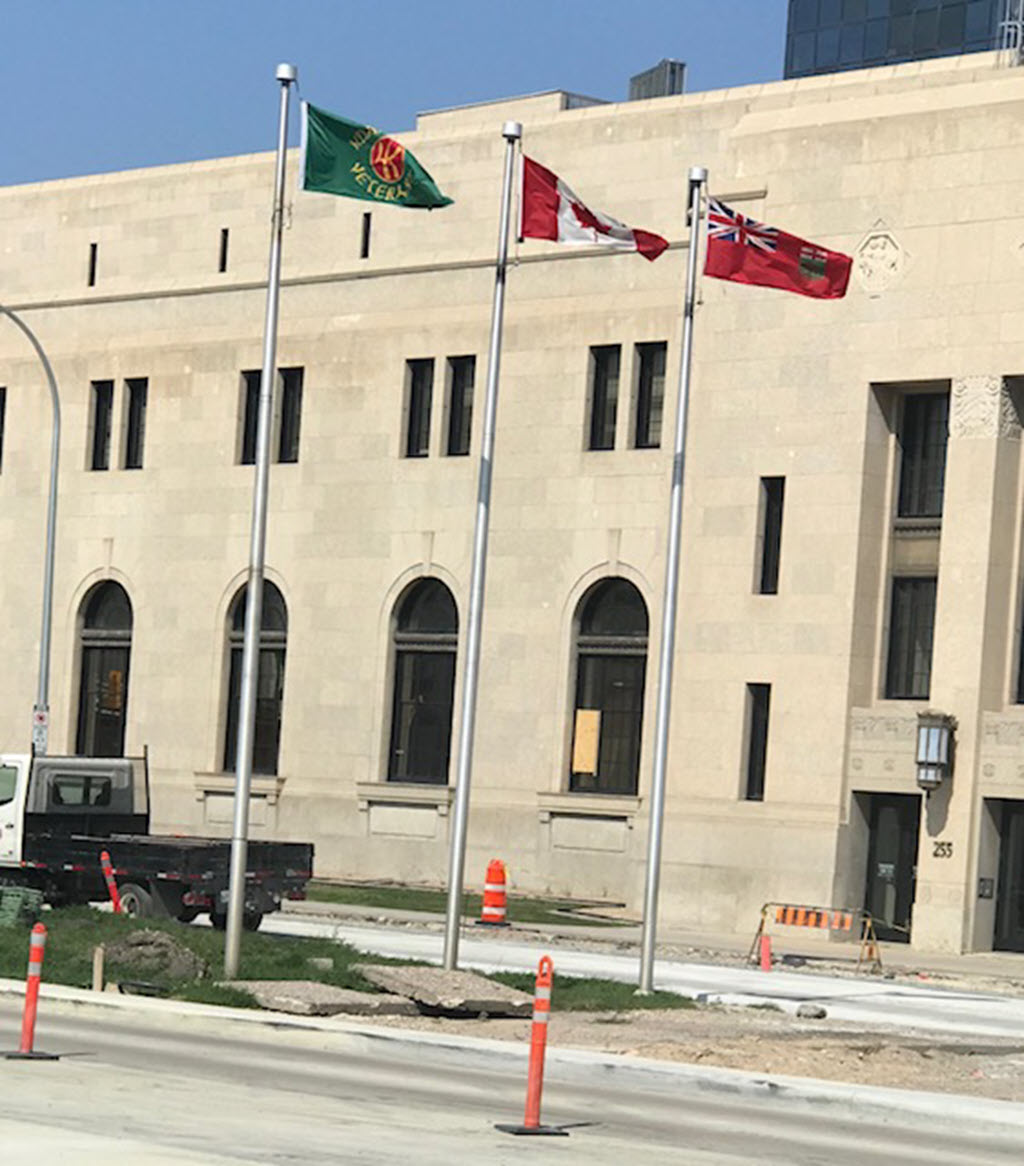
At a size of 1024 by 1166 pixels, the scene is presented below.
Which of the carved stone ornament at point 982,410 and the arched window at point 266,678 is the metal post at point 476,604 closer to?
the carved stone ornament at point 982,410

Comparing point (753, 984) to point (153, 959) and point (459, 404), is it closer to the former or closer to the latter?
point (153, 959)

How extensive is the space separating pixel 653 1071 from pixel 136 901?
47.5 feet

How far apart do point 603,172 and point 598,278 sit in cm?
201

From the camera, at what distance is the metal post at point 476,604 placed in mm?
28781

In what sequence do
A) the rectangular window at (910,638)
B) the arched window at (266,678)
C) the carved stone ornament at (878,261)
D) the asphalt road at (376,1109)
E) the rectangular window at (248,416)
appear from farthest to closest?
the rectangular window at (248,416)
the arched window at (266,678)
the rectangular window at (910,638)
the carved stone ornament at (878,261)
the asphalt road at (376,1109)

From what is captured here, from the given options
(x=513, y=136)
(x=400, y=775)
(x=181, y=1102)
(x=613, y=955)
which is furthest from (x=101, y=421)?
(x=181, y=1102)

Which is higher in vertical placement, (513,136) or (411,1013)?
(513,136)

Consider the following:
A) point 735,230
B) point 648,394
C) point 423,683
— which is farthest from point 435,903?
point 735,230

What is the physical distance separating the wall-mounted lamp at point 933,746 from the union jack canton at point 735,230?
41.8ft

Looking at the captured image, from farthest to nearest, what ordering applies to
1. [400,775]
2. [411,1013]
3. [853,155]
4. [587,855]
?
[400,775]
[587,855]
[853,155]
[411,1013]

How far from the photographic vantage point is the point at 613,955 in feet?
124

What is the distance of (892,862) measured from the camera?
44.1 metres

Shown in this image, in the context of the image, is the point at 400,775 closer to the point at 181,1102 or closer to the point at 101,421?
the point at 101,421

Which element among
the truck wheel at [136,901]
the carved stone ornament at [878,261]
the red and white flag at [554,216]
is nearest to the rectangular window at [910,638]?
the carved stone ornament at [878,261]
